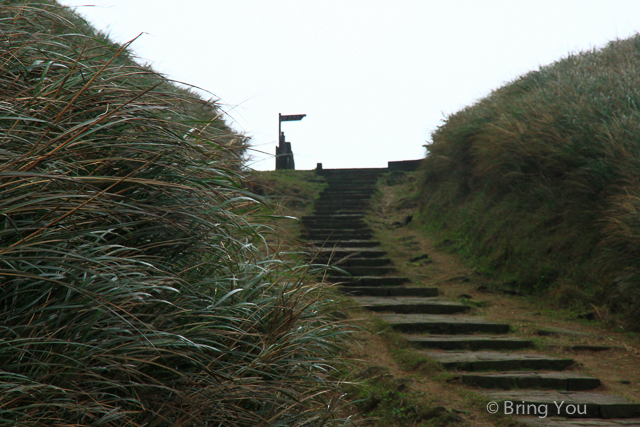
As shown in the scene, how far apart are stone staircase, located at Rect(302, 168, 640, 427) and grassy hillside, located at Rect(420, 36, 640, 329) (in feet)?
4.04

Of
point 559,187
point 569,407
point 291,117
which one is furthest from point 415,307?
point 291,117

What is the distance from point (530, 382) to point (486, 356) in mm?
488

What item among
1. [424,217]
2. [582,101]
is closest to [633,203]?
[582,101]

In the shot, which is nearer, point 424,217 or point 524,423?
point 524,423

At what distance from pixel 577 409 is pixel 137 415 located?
10.2 ft

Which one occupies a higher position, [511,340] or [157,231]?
[157,231]

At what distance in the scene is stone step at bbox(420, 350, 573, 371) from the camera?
12.3 feet

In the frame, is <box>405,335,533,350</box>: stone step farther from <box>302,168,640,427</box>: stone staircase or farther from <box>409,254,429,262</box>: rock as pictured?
<box>409,254,429,262</box>: rock

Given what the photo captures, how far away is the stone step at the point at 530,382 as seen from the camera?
346 centimetres

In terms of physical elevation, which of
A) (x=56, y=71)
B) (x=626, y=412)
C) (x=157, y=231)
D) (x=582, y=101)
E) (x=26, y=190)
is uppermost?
(x=582, y=101)

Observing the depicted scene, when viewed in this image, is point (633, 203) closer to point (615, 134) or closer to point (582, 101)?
point (615, 134)

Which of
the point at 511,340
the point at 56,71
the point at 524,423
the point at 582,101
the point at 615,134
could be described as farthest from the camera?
the point at 582,101

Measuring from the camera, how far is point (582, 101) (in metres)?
6.32

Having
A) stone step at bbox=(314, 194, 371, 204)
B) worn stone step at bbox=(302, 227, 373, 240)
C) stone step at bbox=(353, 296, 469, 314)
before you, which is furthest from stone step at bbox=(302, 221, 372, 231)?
stone step at bbox=(353, 296, 469, 314)
